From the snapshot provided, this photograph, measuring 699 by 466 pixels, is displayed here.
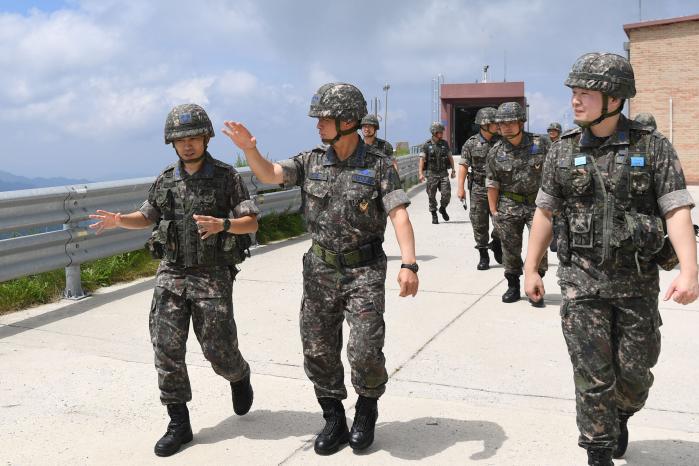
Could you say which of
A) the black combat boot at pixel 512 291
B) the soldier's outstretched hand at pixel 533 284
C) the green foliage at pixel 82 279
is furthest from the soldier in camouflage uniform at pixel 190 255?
the black combat boot at pixel 512 291

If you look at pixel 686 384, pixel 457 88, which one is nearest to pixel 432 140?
pixel 686 384

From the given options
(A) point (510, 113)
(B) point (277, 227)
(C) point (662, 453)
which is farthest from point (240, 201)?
(B) point (277, 227)

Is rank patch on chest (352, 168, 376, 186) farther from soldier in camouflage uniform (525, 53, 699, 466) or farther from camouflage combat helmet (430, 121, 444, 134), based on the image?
camouflage combat helmet (430, 121, 444, 134)

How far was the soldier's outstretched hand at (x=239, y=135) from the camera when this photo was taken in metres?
4.09

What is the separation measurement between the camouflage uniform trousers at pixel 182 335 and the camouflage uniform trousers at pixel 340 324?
43 centimetres

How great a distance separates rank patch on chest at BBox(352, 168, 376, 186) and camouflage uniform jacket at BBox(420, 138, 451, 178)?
10.4m

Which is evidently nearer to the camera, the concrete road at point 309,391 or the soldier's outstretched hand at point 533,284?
the soldier's outstretched hand at point 533,284

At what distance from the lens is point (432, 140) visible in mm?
14820

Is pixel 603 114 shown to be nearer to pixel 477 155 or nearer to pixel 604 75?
pixel 604 75

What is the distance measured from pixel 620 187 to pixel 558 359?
7.82ft

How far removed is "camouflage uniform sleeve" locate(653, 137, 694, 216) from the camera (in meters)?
3.58

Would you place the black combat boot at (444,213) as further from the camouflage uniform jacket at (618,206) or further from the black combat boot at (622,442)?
the camouflage uniform jacket at (618,206)

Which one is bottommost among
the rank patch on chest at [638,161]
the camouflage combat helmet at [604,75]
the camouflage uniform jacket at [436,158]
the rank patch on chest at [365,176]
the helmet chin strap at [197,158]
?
the camouflage uniform jacket at [436,158]

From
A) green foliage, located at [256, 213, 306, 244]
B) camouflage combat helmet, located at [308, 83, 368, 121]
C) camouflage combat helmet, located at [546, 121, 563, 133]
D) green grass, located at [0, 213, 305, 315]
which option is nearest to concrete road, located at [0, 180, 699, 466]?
green grass, located at [0, 213, 305, 315]
